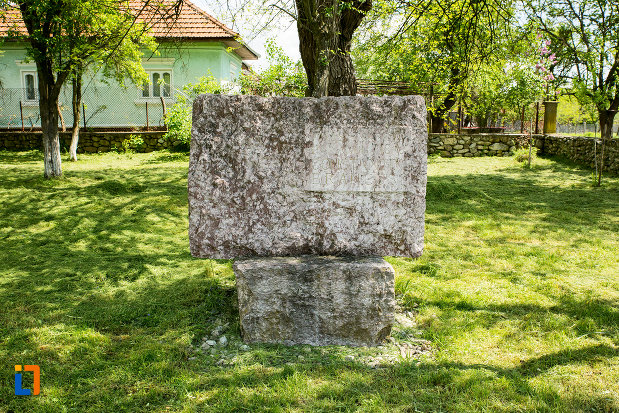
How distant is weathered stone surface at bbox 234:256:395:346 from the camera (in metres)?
3.19

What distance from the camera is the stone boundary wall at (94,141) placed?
16.1 m

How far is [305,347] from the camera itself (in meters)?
3.26

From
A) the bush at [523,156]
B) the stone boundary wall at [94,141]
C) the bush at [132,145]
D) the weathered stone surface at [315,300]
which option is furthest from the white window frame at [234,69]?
the weathered stone surface at [315,300]

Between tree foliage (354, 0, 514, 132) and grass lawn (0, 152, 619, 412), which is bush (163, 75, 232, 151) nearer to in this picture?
tree foliage (354, 0, 514, 132)

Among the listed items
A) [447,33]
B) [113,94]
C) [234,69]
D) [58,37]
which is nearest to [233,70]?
[234,69]

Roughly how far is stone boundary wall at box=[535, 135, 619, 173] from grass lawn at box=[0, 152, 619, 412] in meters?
4.90

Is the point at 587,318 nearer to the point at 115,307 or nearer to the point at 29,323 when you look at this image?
the point at 115,307

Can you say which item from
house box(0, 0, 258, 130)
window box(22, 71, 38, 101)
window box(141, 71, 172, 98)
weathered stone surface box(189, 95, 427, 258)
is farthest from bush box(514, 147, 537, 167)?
window box(22, 71, 38, 101)

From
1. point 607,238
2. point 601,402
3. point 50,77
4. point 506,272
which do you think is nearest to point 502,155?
point 607,238

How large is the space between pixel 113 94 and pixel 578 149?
15.3 m

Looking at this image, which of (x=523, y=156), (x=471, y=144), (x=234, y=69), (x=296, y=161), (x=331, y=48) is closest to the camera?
(x=296, y=161)

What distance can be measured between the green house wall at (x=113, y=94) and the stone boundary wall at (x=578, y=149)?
11427 millimetres

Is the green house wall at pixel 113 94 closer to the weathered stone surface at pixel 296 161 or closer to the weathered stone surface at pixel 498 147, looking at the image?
the weathered stone surface at pixel 498 147

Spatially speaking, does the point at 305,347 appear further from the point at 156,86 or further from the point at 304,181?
the point at 156,86
